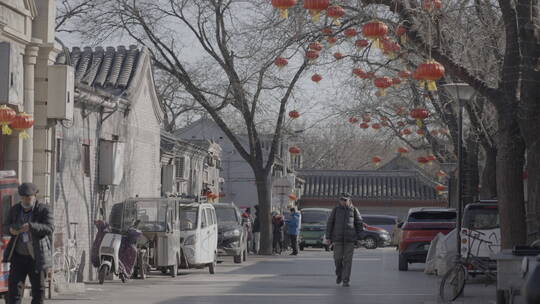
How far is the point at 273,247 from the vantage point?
44.1 meters

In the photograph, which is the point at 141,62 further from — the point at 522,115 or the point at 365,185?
the point at 365,185

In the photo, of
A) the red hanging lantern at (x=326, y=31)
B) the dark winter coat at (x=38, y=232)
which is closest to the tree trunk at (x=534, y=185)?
the red hanging lantern at (x=326, y=31)

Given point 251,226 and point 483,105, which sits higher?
point 483,105

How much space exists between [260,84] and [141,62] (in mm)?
8084

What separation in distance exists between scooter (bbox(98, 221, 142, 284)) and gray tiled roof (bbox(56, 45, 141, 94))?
5.95m

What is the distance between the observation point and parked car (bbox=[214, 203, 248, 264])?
34.2 meters

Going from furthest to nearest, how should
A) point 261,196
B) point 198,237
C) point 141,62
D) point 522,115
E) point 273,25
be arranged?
point 261,196
point 141,62
point 198,237
point 273,25
point 522,115

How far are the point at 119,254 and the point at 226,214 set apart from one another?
12071 mm

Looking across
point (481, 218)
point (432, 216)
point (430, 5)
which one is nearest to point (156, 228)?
point (481, 218)

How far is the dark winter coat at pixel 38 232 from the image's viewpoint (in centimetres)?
1396

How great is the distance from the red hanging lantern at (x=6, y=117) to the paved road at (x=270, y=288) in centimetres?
293

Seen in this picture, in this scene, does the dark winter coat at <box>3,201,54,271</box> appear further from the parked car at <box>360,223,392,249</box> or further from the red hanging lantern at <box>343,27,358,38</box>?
the parked car at <box>360,223,392,249</box>

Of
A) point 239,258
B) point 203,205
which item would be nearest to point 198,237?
point 203,205

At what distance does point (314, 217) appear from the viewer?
169 feet
